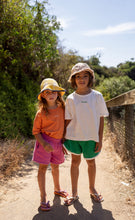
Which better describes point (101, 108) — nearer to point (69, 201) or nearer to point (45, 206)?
point (69, 201)

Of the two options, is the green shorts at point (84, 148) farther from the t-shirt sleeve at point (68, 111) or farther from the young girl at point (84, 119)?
the t-shirt sleeve at point (68, 111)

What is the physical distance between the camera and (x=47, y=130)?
7.24 feet

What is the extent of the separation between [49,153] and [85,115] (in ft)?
1.94

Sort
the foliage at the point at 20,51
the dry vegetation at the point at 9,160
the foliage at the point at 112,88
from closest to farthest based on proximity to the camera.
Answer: the dry vegetation at the point at 9,160 < the foliage at the point at 20,51 < the foliage at the point at 112,88

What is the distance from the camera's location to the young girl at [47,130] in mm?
2158

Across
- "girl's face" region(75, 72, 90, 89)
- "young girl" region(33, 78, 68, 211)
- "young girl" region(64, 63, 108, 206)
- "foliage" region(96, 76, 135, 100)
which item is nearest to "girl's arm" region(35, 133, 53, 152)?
"young girl" region(33, 78, 68, 211)

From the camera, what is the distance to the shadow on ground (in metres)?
2.00

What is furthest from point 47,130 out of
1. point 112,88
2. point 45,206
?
point 112,88

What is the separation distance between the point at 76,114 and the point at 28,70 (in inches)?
235

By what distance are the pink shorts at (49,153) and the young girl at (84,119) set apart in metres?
0.12

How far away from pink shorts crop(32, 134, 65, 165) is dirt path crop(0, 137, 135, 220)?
0.52 m

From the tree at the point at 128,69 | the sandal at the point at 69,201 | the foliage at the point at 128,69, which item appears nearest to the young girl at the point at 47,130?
the sandal at the point at 69,201

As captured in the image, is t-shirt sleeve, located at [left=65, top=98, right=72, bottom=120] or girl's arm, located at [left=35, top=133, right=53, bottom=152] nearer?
girl's arm, located at [left=35, top=133, right=53, bottom=152]

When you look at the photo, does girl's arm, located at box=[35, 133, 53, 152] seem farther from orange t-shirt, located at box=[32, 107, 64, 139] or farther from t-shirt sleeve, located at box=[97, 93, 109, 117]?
t-shirt sleeve, located at box=[97, 93, 109, 117]
